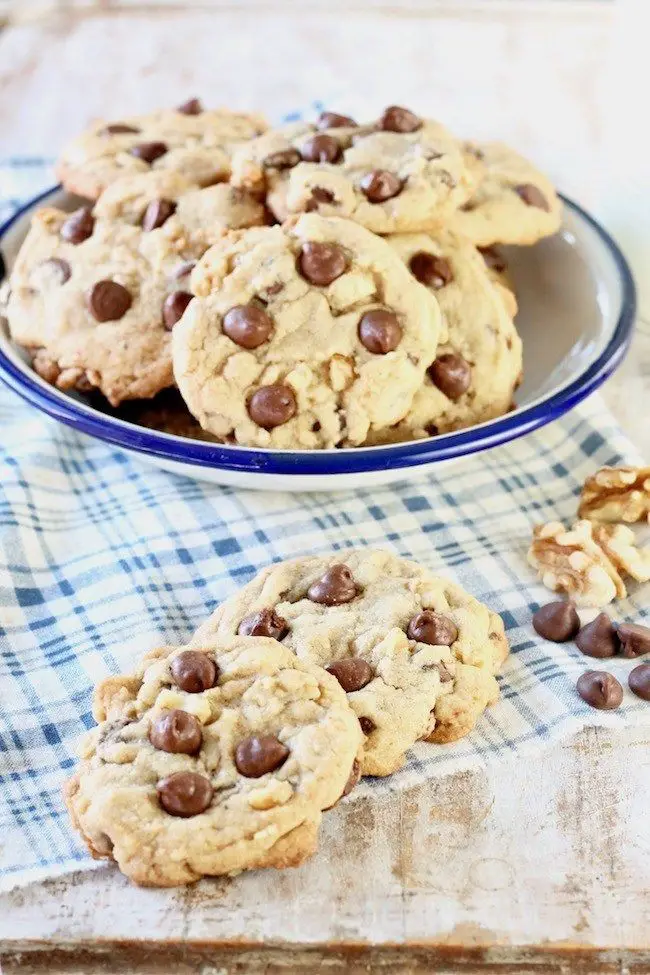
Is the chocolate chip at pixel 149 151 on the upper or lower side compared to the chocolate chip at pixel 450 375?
upper

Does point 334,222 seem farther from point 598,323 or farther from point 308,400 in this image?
point 598,323

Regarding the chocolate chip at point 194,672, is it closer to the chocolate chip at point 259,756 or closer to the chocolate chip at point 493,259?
the chocolate chip at point 259,756

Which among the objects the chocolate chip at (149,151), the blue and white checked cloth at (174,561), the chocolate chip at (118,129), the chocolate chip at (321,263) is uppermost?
the chocolate chip at (321,263)

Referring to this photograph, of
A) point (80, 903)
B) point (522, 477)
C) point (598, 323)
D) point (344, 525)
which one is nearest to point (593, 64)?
point (598, 323)

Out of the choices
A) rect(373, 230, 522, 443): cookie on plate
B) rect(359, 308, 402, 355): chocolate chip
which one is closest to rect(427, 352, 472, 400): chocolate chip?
rect(373, 230, 522, 443): cookie on plate

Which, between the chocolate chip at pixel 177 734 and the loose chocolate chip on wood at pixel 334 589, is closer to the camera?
the chocolate chip at pixel 177 734

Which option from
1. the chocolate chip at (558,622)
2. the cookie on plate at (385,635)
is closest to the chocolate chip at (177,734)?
the cookie on plate at (385,635)

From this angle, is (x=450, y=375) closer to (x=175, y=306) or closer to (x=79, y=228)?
(x=175, y=306)

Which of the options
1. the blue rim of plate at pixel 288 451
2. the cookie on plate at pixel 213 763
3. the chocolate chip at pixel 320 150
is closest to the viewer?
the cookie on plate at pixel 213 763
